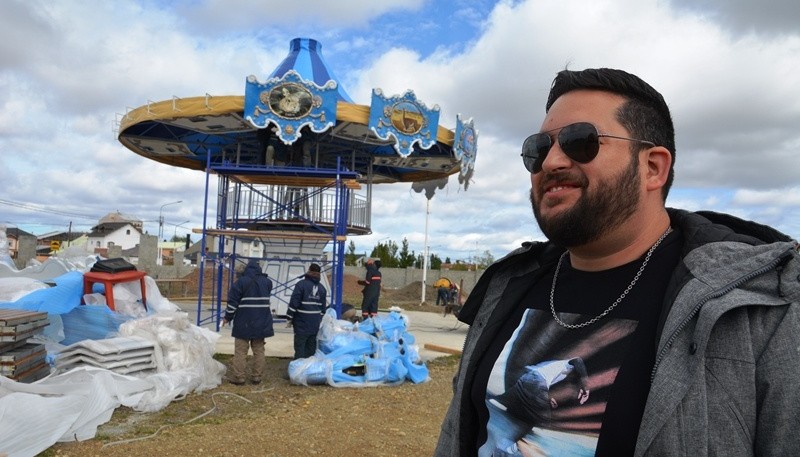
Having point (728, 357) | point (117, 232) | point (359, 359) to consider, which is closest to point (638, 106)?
point (728, 357)

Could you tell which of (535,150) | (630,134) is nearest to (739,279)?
(630,134)

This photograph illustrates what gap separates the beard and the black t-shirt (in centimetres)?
15

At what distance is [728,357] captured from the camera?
1265 mm

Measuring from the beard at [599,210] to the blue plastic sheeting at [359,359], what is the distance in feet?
22.9

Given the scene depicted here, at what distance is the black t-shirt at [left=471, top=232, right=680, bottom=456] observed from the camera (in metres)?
1.42

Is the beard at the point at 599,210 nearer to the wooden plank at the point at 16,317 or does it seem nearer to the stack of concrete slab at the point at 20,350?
the stack of concrete slab at the point at 20,350

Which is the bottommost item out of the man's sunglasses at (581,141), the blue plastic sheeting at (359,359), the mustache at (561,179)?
the blue plastic sheeting at (359,359)

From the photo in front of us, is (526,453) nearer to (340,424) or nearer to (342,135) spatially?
(340,424)

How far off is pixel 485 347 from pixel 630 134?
0.80 meters

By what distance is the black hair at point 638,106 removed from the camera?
1.64 meters

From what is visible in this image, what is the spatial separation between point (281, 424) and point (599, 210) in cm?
541

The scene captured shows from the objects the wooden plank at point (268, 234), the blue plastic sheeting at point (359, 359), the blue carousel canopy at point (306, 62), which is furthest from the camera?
the blue carousel canopy at point (306, 62)

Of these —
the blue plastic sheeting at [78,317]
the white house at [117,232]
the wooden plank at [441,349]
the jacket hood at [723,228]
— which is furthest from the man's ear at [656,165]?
the white house at [117,232]

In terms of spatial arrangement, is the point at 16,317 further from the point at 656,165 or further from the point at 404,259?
the point at 404,259
